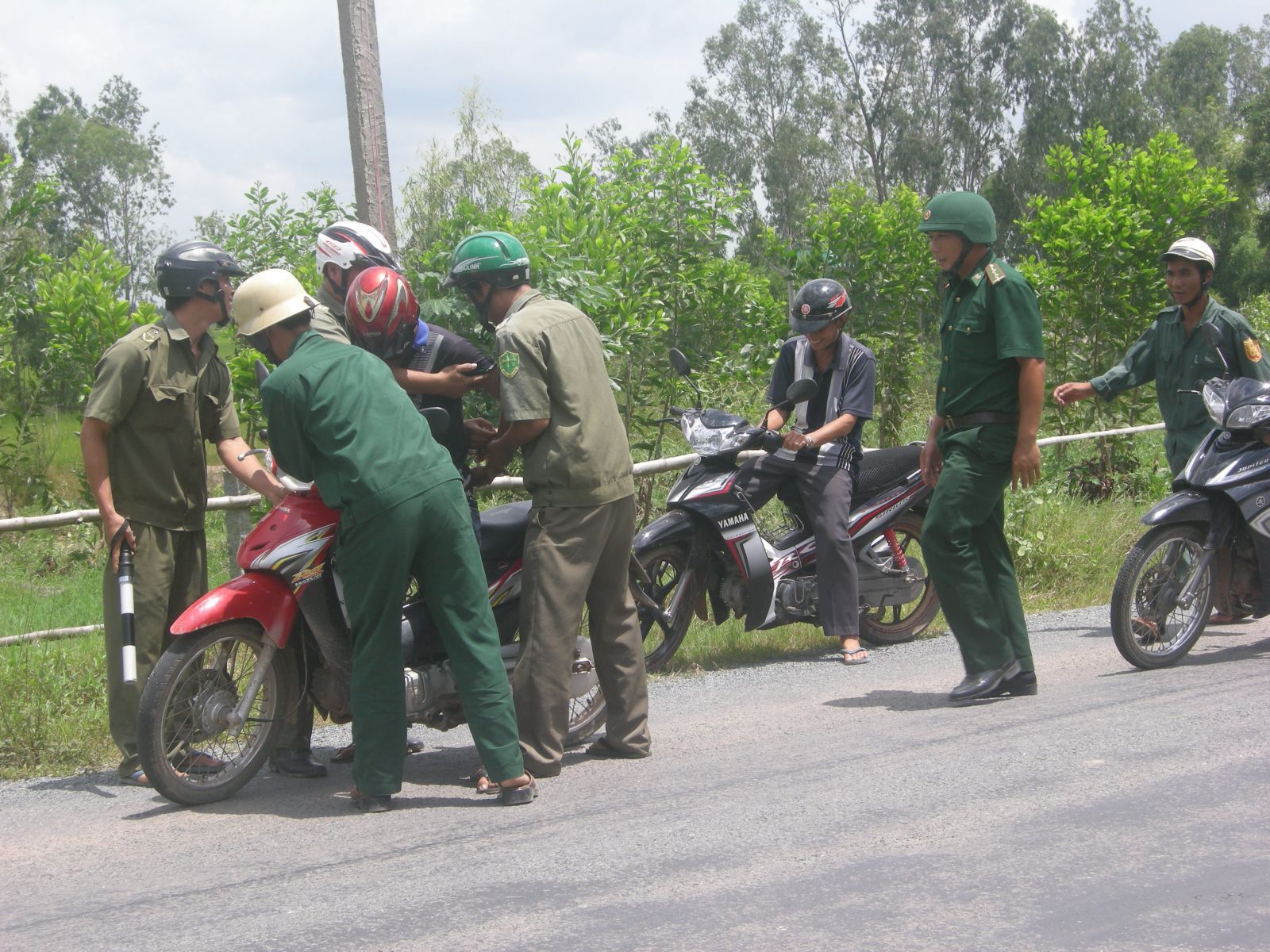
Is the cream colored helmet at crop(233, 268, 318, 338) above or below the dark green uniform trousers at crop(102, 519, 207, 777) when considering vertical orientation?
above

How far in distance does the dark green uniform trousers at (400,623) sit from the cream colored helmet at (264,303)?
782 mm

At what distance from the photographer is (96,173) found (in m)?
58.8

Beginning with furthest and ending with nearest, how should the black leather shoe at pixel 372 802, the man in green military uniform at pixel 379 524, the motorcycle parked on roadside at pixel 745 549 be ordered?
the motorcycle parked on roadside at pixel 745 549 < the black leather shoe at pixel 372 802 < the man in green military uniform at pixel 379 524

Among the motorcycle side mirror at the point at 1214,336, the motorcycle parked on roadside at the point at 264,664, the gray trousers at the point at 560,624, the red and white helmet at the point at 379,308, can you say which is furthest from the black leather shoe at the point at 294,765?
the motorcycle side mirror at the point at 1214,336

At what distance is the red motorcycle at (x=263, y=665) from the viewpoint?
461cm

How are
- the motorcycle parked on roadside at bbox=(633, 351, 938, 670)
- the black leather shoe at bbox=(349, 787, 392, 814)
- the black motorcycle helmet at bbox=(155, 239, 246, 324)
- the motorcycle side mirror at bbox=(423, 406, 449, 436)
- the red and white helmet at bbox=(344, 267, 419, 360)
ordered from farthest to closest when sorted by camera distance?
the motorcycle parked on roadside at bbox=(633, 351, 938, 670)
the black motorcycle helmet at bbox=(155, 239, 246, 324)
the motorcycle side mirror at bbox=(423, 406, 449, 436)
the red and white helmet at bbox=(344, 267, 419, 360)
the black leather shoe at bbox=(349, 787, 392, 814)

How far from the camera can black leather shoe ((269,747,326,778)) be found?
5.14 metres

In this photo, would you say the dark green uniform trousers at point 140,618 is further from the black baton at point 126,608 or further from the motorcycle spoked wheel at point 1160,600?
the motorcycle spoked wheel at point 1160,600

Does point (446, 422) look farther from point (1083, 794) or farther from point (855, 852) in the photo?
point (1083, 794)

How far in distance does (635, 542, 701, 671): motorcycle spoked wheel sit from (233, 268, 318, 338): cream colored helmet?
2.46 metres

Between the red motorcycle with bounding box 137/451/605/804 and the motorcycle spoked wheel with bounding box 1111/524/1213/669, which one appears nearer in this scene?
the red motorcycle with bounding box 137/451/605/804

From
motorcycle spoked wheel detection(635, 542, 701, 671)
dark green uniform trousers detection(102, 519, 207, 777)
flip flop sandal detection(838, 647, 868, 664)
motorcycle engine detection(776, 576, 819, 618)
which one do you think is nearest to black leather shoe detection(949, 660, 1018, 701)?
flip flop sandal detection(838, 647, 868, 664)

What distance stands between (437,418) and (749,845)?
1.93 m

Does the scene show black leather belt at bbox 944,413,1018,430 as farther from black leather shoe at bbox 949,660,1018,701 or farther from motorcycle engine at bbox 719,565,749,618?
motorcycle engine at bbox 719,565,749,618
